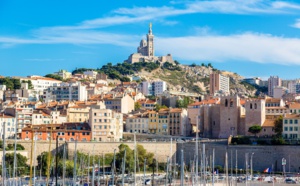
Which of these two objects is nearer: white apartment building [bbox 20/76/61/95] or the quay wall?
→ the quay wall

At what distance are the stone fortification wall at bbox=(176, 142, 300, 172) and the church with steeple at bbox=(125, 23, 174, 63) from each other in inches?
3670

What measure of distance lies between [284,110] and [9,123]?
1175 inches

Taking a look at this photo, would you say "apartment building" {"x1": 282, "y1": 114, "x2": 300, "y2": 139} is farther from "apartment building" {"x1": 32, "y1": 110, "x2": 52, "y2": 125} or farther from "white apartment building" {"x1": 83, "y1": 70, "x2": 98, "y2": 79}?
"white apartment building" {"x1": 83, "y1": 70, "x2": 98, "y2": 79}

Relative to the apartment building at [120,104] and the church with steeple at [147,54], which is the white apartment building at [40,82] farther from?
the church with steeple at [147,54]

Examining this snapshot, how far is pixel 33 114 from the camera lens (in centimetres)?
7012

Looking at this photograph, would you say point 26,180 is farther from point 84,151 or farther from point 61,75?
point 61,75

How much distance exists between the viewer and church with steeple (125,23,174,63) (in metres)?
154

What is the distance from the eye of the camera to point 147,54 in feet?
533

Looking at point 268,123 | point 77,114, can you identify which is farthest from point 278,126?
point 77,114

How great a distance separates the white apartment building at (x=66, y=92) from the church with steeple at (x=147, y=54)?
5426cm

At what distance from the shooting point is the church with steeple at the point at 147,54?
6068 inches

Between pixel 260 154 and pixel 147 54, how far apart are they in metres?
106

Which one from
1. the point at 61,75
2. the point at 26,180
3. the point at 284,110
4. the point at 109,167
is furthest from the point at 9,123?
the point at 61,75

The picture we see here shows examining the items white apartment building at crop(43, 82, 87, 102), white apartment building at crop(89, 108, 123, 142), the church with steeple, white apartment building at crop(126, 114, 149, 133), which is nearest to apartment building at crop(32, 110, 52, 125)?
white apartment building at crop(89, 108, 123, 142)
